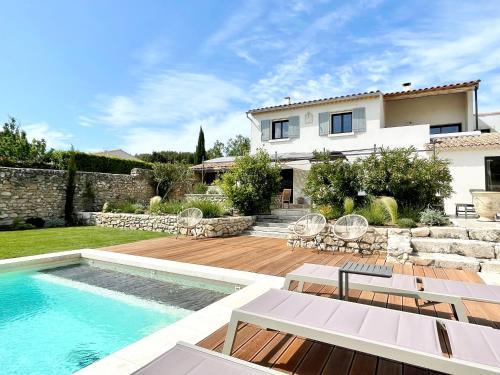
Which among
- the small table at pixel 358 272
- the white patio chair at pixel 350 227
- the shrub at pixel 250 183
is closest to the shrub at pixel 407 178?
the white patio chair at pixel 350 227

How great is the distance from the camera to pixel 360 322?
8.67ft

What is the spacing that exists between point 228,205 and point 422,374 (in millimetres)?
11538

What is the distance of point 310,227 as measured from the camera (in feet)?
31.7

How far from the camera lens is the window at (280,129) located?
21.0m

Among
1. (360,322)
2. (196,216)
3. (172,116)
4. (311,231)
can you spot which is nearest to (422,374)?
(360,322)

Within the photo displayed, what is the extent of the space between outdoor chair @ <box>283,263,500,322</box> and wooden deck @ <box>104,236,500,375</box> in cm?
49

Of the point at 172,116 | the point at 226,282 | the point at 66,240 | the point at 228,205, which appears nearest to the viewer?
the point at 226,282

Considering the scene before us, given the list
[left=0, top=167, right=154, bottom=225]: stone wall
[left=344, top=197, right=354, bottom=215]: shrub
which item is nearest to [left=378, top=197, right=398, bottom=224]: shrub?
[left=344, top=197, right=354, bottom=215]: shrub

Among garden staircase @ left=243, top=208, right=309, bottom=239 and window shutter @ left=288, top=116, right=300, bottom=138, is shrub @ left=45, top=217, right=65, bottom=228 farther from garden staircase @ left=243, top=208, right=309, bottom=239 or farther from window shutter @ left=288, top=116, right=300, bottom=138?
window shutter @ left=288, top=116, right=300, bottom=138

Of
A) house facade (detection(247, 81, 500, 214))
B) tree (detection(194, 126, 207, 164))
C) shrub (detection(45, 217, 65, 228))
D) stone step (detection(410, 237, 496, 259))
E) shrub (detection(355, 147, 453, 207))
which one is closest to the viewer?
stone step (detection(410, 237, 496, 259))

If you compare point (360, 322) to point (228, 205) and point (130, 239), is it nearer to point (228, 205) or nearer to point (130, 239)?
point (130, 239)

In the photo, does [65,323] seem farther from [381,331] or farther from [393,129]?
[393,129]

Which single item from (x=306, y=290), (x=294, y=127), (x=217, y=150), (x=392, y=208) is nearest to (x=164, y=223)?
(x=392, y=208)

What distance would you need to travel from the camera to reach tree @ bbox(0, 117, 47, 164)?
18516mm
